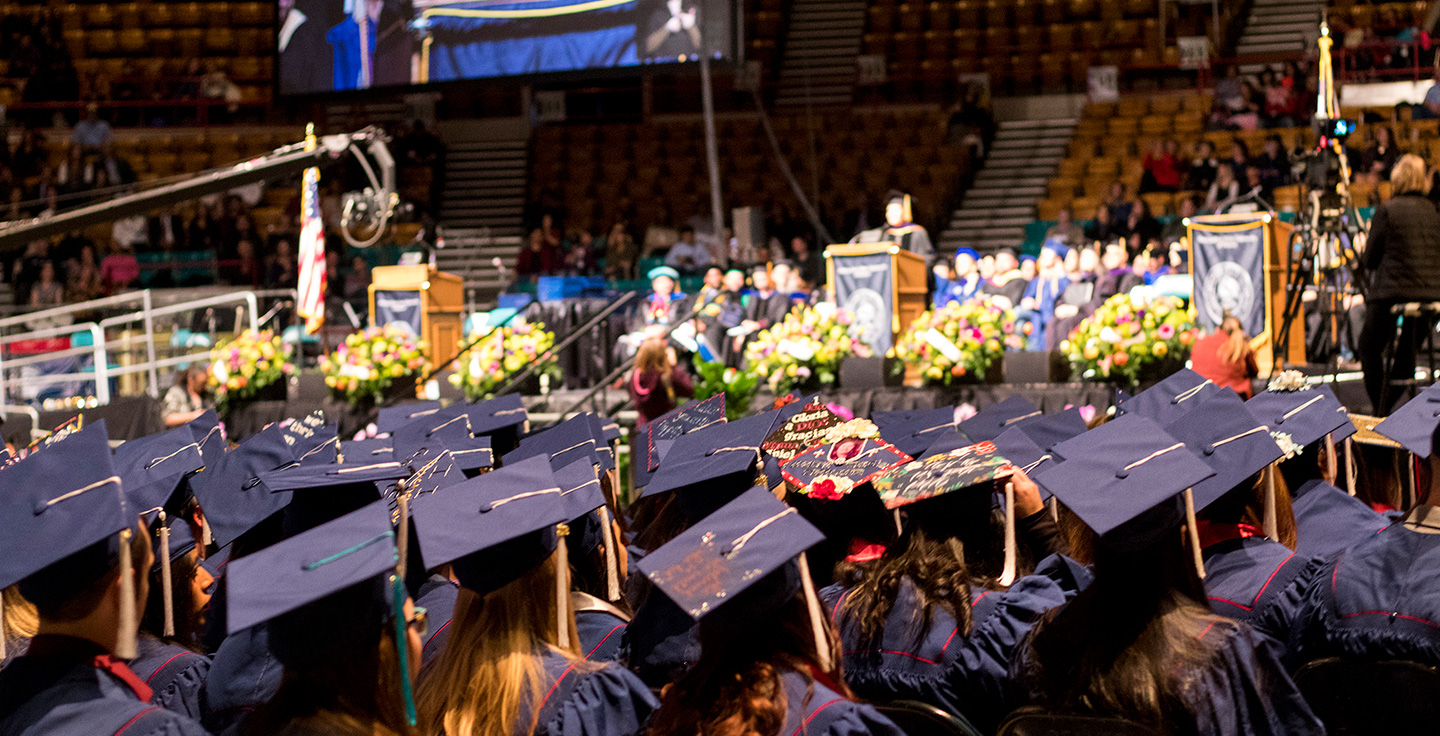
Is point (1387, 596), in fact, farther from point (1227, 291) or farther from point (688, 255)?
point (688, 255)

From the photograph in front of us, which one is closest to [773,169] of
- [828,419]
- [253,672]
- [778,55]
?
[778,55]

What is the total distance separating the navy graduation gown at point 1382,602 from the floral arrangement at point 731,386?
5278 mm

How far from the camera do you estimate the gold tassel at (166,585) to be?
269 cm

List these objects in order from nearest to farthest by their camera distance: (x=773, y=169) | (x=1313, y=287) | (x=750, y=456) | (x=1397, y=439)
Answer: (x=1397, y=439)
(x=750, y=456)
(x=1313, y=287)
(x=773, y=169)

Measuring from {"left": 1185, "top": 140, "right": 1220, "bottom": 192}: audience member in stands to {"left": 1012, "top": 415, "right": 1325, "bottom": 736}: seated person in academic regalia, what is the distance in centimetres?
1116

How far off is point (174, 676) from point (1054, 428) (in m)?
2.49

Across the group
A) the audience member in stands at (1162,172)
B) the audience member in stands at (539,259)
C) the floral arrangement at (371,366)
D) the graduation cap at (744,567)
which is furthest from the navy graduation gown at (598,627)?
the audience member in stands at (1162,172)

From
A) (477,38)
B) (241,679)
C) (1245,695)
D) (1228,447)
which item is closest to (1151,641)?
(1245,695)

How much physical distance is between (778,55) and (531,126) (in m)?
3.56

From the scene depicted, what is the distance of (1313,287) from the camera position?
292 inches

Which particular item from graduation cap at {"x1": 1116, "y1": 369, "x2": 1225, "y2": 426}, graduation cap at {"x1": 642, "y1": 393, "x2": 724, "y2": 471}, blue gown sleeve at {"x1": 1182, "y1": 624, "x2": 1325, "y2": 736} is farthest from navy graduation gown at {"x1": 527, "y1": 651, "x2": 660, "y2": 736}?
graduation cap at {"x1": 1116, "y1": 369, "x2": 1225, "y2": 426}

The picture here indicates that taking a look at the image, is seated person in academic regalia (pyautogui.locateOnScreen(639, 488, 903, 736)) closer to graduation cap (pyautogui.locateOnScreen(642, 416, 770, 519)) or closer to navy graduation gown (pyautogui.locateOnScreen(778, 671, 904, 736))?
navy graduation gown (pyautogui.locateOnScreen(778, 671, 904, 736))

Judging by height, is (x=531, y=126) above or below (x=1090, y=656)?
above

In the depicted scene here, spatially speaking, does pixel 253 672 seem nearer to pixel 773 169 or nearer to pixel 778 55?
pixel 773 169
